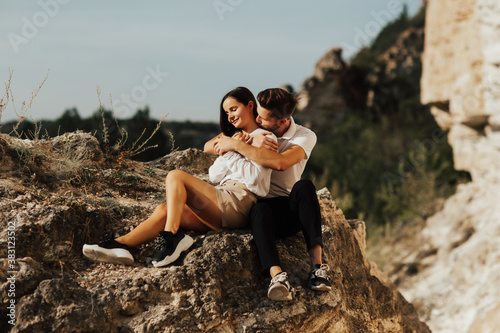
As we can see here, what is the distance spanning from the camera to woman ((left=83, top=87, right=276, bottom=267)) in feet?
10.8

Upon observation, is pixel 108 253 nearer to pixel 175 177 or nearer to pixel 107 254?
pixel 107 254

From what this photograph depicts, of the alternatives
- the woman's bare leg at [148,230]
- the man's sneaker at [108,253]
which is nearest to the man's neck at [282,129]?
the woman's bare leg at [148,230]

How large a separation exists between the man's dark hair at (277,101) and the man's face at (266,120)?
25 millimetres

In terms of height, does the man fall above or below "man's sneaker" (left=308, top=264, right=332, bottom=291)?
above

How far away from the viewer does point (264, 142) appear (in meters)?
3.57

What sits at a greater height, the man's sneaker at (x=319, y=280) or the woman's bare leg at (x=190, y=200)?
the woman's bare leg at (x=190, y=200)

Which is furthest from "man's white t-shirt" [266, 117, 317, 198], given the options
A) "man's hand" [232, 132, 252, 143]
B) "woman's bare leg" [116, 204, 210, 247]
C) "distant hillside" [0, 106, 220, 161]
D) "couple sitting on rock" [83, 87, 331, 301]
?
"distant hillside" [0, 106, 220, 161]

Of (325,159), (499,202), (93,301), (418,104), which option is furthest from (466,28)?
(93,301)

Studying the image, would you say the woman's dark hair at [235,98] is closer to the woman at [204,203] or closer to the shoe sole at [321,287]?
the woman at [204,203]

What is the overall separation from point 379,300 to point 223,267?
5.21 ft

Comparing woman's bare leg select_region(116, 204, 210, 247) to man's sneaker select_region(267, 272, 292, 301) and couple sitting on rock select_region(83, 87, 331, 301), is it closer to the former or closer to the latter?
couple sitting on rock select_region(83, 87, 331, 301)

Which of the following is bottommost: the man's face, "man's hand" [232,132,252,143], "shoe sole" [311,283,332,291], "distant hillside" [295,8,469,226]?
"distant hillside" [295,8,469,226]

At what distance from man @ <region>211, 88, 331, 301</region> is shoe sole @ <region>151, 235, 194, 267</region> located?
0.40m

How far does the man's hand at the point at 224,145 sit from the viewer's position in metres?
3.61
